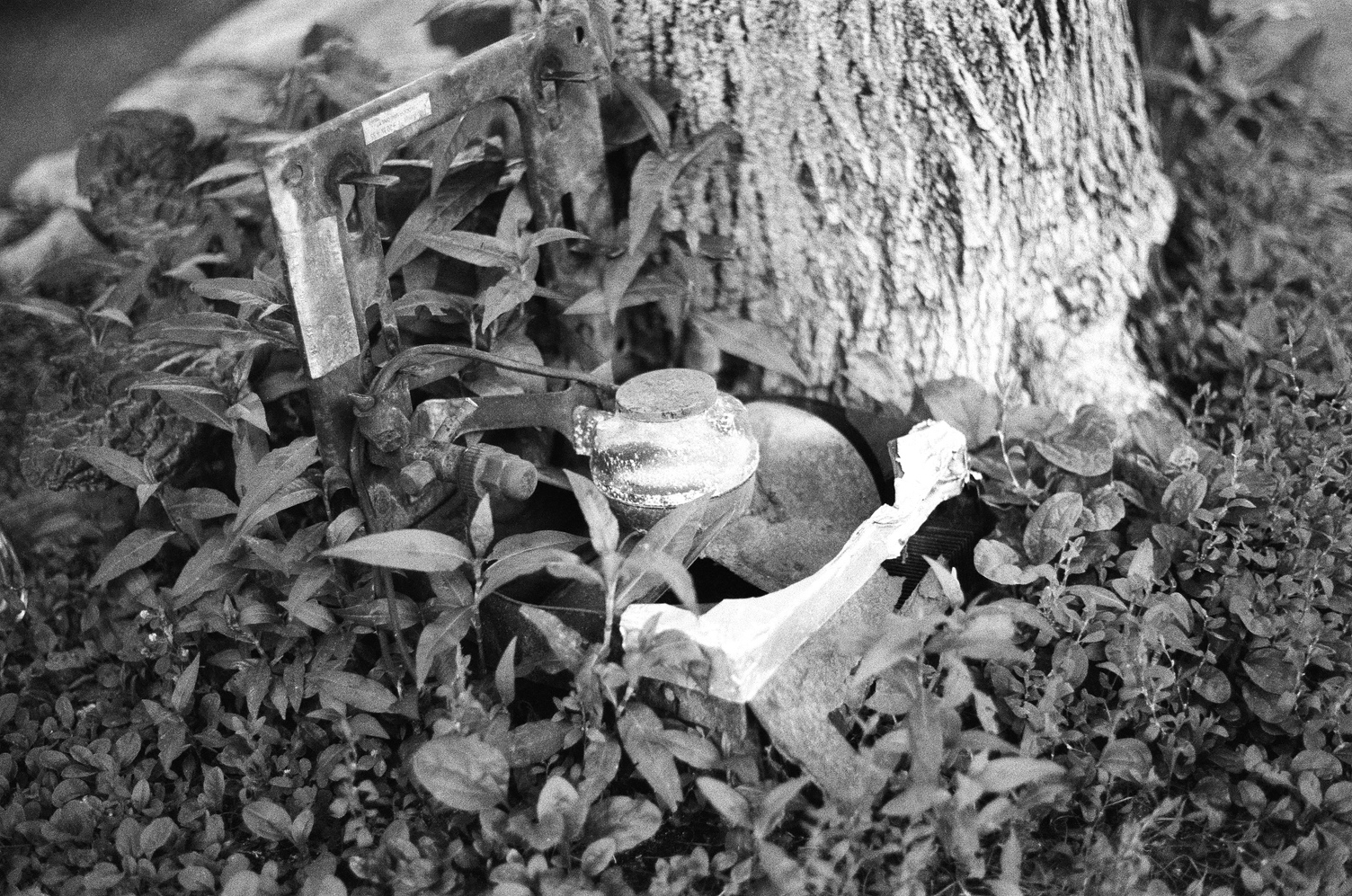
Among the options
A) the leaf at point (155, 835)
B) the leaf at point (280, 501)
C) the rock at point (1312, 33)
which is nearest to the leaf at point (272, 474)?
the leaf at point (280, 501)

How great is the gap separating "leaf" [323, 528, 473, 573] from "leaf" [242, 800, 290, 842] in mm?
451

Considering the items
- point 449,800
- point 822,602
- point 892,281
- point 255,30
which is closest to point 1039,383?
point 892,281

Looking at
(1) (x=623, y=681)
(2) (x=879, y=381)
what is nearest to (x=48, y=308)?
(1) (x=623, y=681)

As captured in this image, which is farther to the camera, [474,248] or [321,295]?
[474,248]

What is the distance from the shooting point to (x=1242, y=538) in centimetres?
225

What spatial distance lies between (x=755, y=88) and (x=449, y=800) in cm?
163

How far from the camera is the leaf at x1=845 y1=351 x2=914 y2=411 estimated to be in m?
2.71

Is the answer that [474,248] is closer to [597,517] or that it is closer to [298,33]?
[597,517]

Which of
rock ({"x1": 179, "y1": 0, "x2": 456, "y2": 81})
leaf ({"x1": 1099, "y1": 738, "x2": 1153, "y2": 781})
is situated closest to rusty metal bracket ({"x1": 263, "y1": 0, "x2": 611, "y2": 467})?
leaf ({"x1": 1099, "y1": 738, "x2": 1153, "y2": 781})

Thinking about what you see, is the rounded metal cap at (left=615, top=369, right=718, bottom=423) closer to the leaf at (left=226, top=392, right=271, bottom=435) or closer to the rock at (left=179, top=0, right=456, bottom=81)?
the leaf at (left=226, top=392, right=271, bottom=435)

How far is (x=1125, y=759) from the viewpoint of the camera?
1.96 m

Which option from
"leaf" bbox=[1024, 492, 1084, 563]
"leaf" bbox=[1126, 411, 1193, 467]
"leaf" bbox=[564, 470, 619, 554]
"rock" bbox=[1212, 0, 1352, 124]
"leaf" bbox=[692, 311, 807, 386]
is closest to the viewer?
"leaf" bbox=[564, 470, 619, 554]

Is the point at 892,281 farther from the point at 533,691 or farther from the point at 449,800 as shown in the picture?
the point at 449,800

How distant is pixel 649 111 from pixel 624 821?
1462mm
